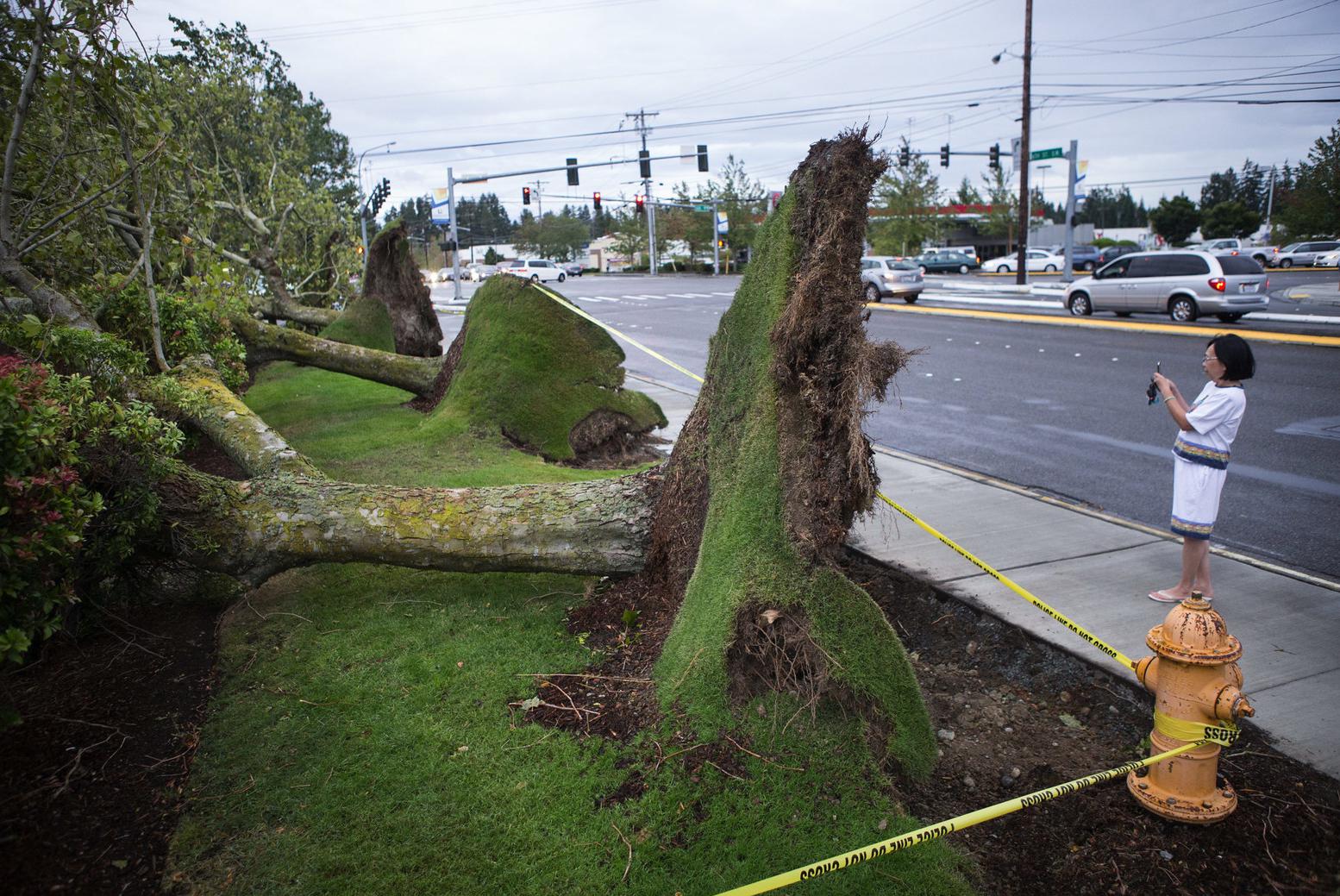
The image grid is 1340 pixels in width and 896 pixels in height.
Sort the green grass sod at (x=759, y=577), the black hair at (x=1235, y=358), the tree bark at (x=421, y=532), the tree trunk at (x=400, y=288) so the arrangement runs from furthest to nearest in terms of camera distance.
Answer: the tree trunk at (x=400, y=288)
the tree bark at (x=421, y=532)
the black hair at (x=1235, y=358)
the green grass sod at (x=759, y=577)

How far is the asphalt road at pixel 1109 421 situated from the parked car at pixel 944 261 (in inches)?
1264

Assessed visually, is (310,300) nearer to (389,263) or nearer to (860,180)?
(389,263)

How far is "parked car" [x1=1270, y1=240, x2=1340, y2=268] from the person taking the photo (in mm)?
41719

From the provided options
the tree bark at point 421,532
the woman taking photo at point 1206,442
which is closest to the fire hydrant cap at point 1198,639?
the woman taking photo at point 1206,442

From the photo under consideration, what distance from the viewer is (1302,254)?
42.5 metres

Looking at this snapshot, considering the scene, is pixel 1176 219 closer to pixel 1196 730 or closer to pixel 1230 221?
pixel 1230 221

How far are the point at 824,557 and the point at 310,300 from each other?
1928 cm

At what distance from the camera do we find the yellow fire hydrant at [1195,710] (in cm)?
327

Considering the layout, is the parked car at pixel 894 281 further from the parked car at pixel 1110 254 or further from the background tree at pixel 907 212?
the background tree at pixel 907 212

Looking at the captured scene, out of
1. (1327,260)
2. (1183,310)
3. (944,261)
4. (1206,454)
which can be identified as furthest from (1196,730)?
(944,261)

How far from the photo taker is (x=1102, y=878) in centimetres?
315

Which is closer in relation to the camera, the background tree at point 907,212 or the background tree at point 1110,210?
the background tree at point 907,212

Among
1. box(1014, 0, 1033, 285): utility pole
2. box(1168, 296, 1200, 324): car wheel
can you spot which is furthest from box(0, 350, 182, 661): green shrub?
box(1014, 0, 1033, 285): utility pole

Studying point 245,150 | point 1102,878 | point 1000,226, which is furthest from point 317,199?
point 1000,226
